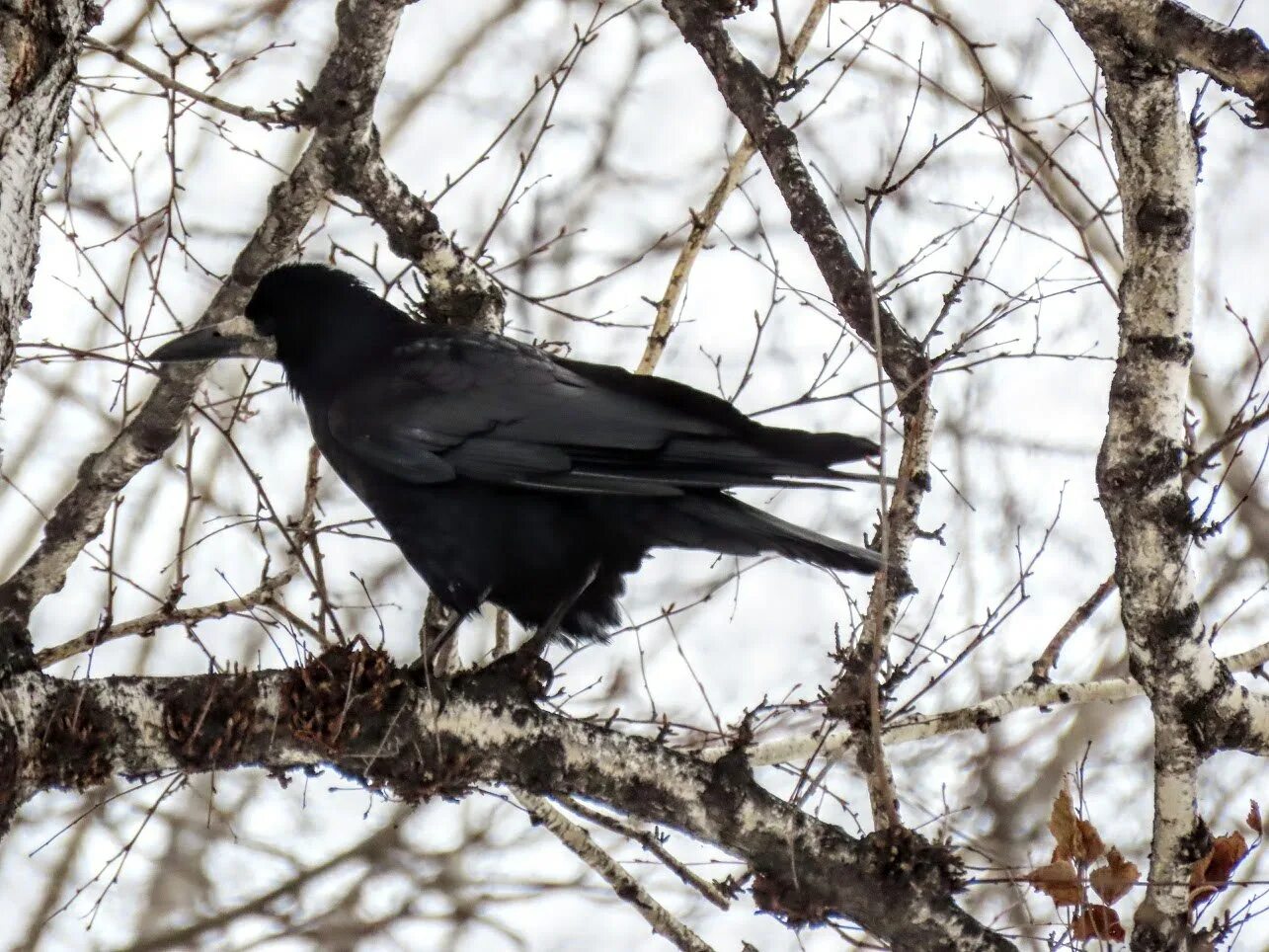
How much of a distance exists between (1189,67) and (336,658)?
2.10 metres

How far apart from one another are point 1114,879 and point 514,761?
1313mm

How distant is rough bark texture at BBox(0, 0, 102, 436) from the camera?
2801 millimetres

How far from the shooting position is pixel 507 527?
3.79 meters

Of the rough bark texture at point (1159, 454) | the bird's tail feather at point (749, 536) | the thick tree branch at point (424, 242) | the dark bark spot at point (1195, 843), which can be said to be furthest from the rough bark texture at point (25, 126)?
the dark bark spot at point (1195, 843)

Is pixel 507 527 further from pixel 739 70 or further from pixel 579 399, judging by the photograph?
pixel 739 70

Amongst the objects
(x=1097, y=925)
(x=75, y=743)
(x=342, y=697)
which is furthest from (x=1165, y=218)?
(x=75, y=743)

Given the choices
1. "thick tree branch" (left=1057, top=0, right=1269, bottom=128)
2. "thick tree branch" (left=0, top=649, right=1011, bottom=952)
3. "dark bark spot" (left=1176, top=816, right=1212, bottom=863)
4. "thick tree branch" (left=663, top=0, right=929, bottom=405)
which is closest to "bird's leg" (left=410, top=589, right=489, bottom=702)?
"thick tree branch" (left=0, top=649, right=1011, bottom=952)

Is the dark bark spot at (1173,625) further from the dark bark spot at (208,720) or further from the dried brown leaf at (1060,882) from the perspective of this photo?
the dark bark spot at (208,720)

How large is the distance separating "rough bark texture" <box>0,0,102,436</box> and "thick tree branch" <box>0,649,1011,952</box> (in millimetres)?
794

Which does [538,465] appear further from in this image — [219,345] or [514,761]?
[219,345]

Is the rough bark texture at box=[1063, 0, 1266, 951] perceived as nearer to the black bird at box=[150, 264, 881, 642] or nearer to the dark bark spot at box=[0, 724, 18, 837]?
the black bird at box=[150, 264, 881, 642]

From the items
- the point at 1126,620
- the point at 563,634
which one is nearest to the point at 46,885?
the point at 563,634

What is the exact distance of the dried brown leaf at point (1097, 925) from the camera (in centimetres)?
288

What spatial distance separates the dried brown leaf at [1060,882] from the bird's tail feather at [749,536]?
76 cm
